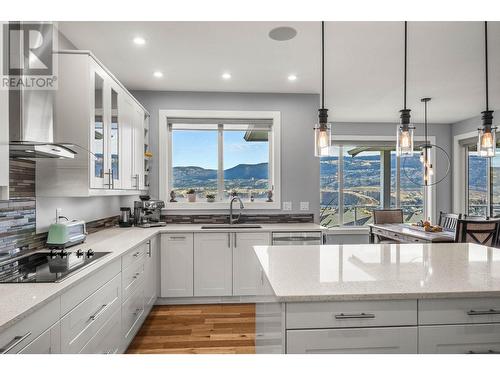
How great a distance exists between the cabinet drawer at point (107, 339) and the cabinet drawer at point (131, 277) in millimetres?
190

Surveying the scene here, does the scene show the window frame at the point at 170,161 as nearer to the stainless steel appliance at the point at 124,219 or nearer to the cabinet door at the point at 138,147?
the cabinet door at the point at 138,147

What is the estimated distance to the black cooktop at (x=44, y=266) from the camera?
4.90 ft

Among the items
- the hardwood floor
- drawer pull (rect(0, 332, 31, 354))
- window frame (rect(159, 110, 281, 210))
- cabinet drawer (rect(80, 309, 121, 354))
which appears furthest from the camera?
window frame (rect(159, 110, 281, 210))

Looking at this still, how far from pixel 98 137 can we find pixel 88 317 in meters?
1.36

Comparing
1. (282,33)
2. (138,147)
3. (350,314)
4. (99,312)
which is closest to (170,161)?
(138,147)

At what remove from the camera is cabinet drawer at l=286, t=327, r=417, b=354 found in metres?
1.19

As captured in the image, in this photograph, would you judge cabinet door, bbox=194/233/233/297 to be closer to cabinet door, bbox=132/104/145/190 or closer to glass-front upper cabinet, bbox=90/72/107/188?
cabinet door, bbox=132/104/145/190

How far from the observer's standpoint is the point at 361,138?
6062mm

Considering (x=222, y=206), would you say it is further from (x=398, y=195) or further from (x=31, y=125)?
(x=398, y=195)

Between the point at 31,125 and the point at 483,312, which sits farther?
the point at 31,125

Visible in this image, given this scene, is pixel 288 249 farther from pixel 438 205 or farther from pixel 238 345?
pixel 438 205

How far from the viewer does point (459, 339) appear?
125 centimetres

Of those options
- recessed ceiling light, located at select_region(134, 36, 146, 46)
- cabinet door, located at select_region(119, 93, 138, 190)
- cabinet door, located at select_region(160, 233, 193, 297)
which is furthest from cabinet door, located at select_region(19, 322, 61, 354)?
recessed ceiling light, located at select_region(134, 36, 146, 46)

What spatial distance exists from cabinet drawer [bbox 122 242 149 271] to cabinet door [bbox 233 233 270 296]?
101 centimetres
